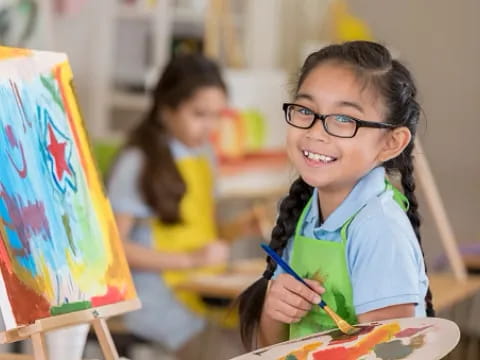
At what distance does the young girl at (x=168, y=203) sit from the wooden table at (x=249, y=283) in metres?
0.07

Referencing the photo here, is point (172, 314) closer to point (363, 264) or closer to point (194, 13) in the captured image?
point (194, 13)

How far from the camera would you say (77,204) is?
1.70m

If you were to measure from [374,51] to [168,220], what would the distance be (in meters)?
1.59

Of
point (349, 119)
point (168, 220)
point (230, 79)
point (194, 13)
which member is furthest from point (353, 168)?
point (194, 13)

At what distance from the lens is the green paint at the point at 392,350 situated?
130 cm

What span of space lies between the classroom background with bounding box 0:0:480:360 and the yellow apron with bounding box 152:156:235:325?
14.2 inches

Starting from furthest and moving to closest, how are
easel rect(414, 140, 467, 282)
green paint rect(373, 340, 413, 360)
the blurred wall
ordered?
the blurred wall < easel rect(414, 140, 467, 282) < green paint rect(373, 340, 413, 360)

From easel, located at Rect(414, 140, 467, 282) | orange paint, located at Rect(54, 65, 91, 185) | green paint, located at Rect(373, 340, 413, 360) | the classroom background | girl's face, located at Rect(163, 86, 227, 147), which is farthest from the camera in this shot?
the classroom background

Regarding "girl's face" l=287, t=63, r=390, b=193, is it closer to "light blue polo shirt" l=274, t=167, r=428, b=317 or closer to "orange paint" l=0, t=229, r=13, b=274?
"light blue polo shirt" l=274, t=167, r=428, b=317

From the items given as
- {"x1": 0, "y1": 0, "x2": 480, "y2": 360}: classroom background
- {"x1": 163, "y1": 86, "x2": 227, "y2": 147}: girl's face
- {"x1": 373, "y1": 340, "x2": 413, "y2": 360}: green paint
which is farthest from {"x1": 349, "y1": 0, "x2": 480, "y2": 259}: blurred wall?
{"x1": 373, "y1": 340, "x2": 413, "y2": 360}: green paint

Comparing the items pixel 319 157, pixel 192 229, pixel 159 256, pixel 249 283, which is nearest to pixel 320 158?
pixel 319 157

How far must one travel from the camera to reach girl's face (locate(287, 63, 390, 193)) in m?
1.49

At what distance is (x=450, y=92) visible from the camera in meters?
4.14

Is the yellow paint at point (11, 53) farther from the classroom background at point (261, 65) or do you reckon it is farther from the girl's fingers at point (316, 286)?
the classroom background at point (261, 65)
